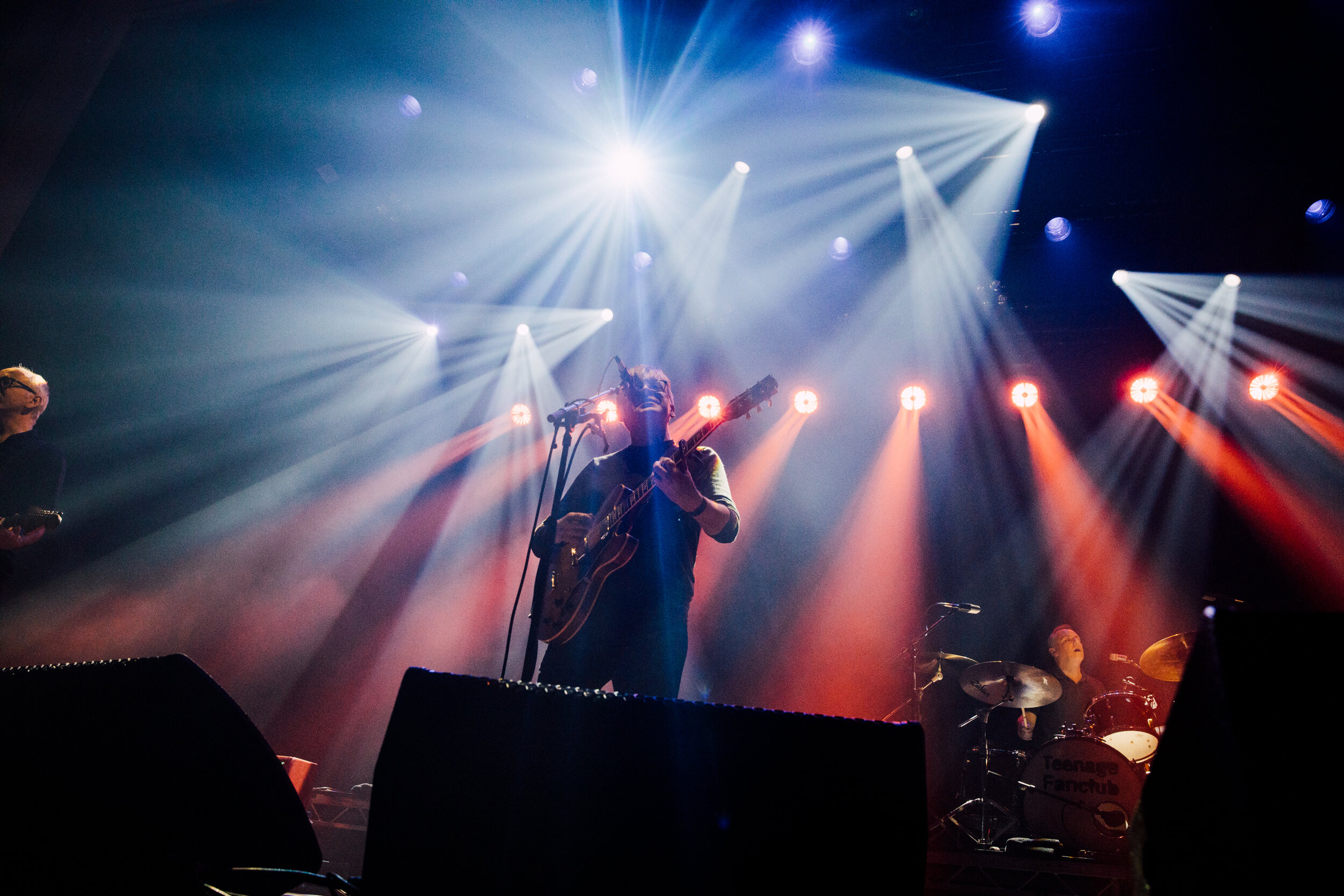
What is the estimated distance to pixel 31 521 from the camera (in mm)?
3059

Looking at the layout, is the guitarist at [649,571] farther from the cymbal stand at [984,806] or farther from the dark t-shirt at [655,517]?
the cymbal stand at [984,806]

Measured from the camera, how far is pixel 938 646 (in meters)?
6.27

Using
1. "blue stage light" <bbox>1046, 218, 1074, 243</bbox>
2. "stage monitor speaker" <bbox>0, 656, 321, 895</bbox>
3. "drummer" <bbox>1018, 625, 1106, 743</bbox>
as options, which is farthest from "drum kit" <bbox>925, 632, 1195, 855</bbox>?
"stage monitor speaker" <bbox>0, 656, 321, 895</bbox>

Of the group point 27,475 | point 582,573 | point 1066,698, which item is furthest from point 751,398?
point 1066,698

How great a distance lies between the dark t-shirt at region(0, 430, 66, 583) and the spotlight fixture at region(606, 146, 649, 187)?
A: 4.08 meters

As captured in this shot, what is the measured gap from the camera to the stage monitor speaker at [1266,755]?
2.06 ft

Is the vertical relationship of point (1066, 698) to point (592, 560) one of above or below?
below

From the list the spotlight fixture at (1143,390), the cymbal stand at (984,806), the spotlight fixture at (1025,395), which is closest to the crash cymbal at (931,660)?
the cymbal stand at (984,806)

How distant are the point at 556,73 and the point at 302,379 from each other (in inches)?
136

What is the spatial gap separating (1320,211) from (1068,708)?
399 centimetres

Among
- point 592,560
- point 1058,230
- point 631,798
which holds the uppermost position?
point 1058,230

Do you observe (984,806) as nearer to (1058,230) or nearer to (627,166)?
(1058,230)

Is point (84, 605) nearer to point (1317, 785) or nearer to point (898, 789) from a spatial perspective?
point (898, 789)

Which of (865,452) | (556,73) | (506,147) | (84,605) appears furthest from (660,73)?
(84,605)
